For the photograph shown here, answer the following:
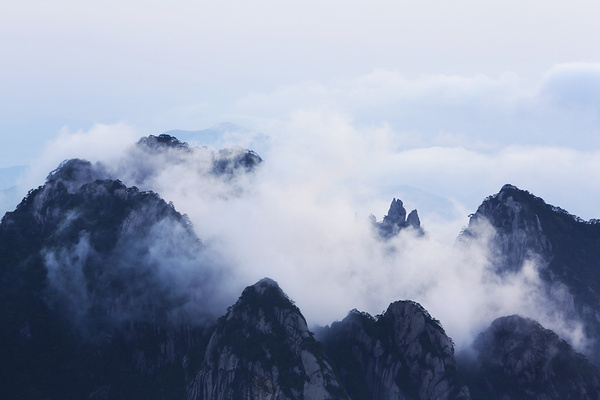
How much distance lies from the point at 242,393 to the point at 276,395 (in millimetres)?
8392

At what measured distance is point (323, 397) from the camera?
193625mm

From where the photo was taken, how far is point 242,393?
199 metres

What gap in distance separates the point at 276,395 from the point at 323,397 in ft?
34.2

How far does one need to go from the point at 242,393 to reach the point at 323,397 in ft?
61.3

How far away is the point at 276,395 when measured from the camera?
196m
